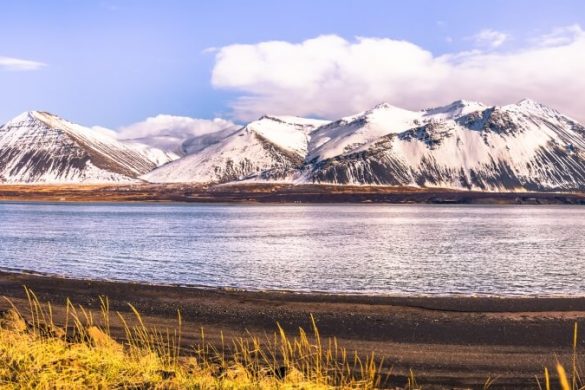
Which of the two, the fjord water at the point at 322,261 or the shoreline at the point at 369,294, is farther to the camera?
the fjord water at the point at 322,261

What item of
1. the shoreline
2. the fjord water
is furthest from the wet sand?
the fjord water

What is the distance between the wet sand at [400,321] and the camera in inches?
631

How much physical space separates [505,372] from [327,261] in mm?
29870

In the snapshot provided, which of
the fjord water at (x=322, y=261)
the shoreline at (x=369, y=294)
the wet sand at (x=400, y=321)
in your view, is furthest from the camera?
the fjord water at (x=322, y=261)

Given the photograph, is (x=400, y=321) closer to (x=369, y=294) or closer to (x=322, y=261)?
(x=369, y=294)

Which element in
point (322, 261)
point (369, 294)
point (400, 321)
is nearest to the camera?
point (400, 321)

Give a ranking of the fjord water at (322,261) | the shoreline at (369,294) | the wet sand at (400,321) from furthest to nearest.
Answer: the fjord water at (322,261), the shoreline at (369,294), the wet sand at (400,321)

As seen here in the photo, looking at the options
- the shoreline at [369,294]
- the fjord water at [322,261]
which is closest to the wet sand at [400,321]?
the shoreline at [369,294]

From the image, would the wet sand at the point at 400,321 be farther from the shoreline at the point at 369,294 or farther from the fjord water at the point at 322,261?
A: the fjord water at the point at 322,261

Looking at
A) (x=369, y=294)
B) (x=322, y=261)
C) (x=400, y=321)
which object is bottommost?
(x=322, y=261)

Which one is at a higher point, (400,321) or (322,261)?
(400,321)

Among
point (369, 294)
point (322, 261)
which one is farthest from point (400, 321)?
point (322, 261)

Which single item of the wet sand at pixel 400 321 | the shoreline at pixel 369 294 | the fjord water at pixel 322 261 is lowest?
the fjord water at pixel 322 261

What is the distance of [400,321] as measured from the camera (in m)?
22.2
